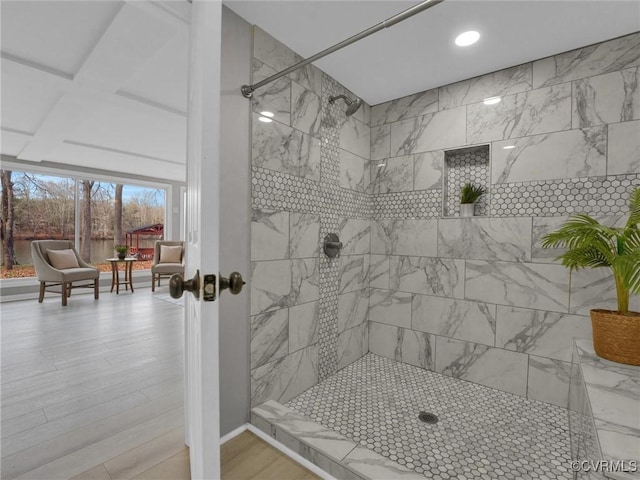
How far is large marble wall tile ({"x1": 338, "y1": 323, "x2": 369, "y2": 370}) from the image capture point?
257 cm

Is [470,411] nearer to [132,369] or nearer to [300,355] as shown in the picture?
[300,355]

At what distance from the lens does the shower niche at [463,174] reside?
243 cm

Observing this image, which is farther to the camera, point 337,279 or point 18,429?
point 337,279

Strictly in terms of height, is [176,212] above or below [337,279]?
above

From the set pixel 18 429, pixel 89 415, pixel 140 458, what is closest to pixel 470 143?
pixel 140 458

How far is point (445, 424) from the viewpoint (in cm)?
182

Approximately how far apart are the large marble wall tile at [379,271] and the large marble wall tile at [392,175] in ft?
2.09

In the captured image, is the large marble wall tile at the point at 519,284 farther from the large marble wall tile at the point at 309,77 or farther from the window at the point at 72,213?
the window at the point at 72,213

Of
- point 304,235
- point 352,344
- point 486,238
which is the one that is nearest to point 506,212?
point 486,238

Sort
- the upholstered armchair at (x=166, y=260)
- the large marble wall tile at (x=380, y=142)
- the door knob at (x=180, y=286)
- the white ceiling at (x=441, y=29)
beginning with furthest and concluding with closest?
the upholstered armchair at (x=166, y=260) < the large marble wall tile at (x=380, y=142) < the white ceiling at (x=441, y=29) < the door knob at (x=180, y=286)

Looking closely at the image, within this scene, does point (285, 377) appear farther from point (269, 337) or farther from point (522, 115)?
point (522, 115)

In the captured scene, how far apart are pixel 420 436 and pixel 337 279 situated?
120 cm

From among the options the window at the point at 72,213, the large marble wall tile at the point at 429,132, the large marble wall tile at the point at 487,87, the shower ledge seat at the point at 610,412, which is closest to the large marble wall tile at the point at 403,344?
the shower ledge seat at the point at 610,412

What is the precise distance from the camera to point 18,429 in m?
1.72
